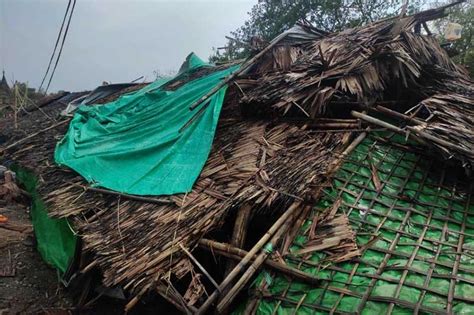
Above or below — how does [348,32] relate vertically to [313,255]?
above

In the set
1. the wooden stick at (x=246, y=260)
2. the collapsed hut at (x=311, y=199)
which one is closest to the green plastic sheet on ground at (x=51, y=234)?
the collapsed hut at (x=311, y=199)

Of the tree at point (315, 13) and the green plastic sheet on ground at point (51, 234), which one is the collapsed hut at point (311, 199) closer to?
the green plastic sheet on ground at point (51, 234)

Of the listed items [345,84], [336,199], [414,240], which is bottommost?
[414,240]

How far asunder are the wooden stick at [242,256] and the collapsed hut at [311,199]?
17 mm

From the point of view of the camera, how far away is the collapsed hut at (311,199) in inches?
122

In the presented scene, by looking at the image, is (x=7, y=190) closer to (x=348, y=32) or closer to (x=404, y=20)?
(x=348, y=32)

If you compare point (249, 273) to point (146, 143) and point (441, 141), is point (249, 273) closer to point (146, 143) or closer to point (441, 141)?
point (441, 141)

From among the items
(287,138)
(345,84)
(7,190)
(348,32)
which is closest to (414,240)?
(287,138)

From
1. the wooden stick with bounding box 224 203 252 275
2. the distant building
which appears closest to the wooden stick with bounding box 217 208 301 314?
the wooden stick with bounding box 224 203 252 275

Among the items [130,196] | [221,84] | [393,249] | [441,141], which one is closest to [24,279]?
[130,196]

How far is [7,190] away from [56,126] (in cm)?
472

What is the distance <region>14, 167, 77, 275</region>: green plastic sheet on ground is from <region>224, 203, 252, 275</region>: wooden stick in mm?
2417

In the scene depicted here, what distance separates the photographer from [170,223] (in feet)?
12.7

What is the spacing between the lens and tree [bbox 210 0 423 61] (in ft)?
53.2
